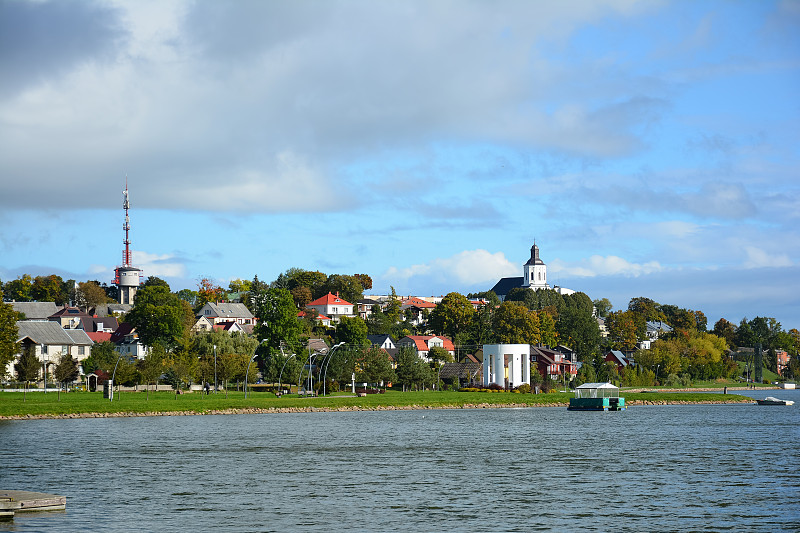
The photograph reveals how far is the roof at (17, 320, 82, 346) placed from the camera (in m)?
134

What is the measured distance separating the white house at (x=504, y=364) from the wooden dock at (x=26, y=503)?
373 feet

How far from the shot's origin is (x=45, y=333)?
138 m

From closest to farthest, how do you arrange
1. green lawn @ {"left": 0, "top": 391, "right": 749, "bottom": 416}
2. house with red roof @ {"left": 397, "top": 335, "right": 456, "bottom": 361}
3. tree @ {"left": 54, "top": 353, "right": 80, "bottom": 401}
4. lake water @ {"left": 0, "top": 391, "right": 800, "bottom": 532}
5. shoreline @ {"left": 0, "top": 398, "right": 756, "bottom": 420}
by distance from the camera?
lake water @ {"left": 0, "top": 391, "right": 800, "bottom": 532}, shoreline @ {"left": 0, "top": 398, "right": 756, "bottom": 420}, green lawn @ {"left": 0, "top": 391, "right": 749, "bottom": 416}, tree @ {"left": 54, "top": 353, "right": 80, "bottom": 401}, house with red roof @ {"left": 397, "top": 335, "right": 456, "bottom": 361}

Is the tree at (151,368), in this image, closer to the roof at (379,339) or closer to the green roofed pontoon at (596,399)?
the green roofed pontoon at (596,399)

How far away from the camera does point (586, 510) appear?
3538 centimetres

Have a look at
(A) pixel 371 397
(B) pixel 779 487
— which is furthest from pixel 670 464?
(A) pixel 371 397

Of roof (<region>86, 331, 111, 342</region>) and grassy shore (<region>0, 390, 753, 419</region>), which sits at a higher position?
roof (<region>86, 331, 111, 342</region>)

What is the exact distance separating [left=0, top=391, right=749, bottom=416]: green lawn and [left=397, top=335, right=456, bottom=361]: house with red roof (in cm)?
4810

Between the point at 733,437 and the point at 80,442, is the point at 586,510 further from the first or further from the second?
the point at 733,437

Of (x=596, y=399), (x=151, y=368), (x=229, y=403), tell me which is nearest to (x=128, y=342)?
(x=151, y=368)

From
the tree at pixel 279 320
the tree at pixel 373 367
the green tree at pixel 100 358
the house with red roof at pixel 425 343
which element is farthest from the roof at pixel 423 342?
the green tree at pixel 100 358

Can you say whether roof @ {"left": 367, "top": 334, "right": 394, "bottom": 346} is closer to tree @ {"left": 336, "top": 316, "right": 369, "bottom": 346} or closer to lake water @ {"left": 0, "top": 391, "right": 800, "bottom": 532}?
tree @ {"left": 336, "top": 316, "right": 369, "bottom": 346}

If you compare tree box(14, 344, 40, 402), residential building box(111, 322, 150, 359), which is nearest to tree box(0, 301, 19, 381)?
tree box(14, 344, 40, 402)

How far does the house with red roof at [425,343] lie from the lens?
181 meters
